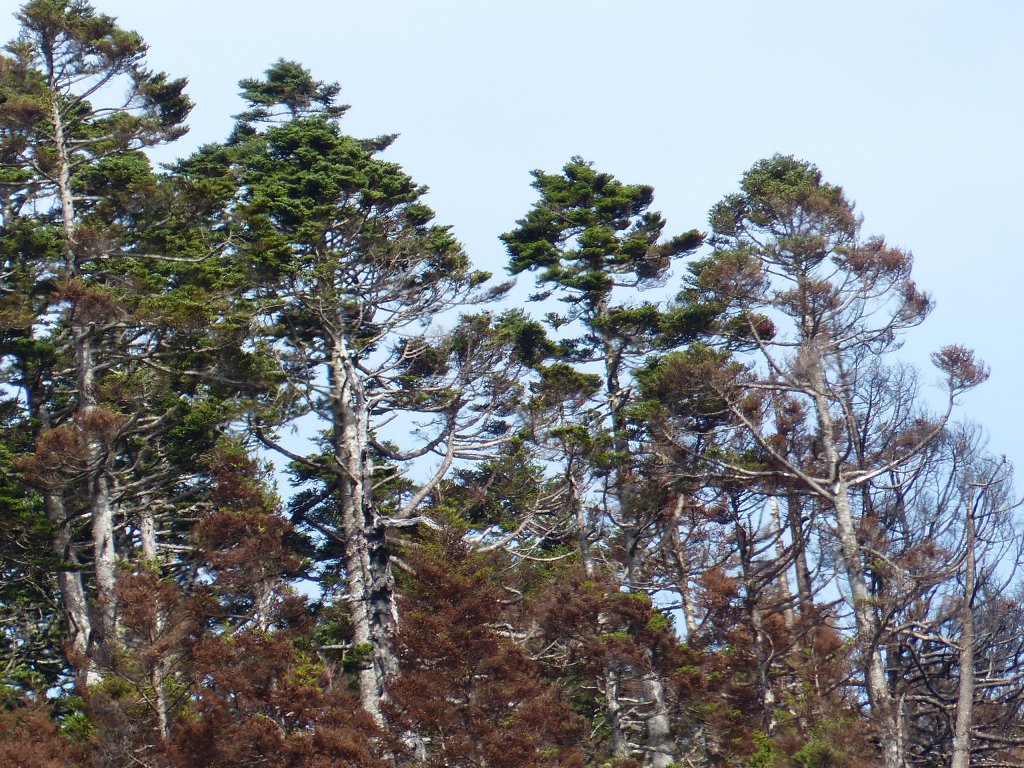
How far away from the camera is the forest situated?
71.7 feet

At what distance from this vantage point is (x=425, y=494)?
27.5 meters

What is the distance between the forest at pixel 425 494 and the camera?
21859 millimetres

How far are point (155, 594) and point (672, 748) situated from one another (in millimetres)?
10775

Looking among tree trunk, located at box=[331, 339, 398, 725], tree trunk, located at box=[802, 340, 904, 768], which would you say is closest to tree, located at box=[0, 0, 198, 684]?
tree trunk, located at box=[331, 339, 398, 725]

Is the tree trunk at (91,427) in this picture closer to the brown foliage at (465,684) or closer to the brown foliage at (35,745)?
the brown foliage at (35,745)

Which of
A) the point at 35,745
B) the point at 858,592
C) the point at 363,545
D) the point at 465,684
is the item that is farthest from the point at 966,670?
the point at 35,745

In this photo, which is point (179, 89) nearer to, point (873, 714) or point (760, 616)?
point (760, 616)

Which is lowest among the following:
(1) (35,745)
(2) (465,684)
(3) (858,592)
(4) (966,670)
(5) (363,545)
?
(4) (966,670)

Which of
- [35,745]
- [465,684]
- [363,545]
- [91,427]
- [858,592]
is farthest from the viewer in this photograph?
[363,545]

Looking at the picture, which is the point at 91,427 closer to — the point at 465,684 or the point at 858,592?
the point at 465,684

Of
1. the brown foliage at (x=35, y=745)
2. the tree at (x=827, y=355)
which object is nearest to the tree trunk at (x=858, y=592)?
the tree at (x=827, y=355)

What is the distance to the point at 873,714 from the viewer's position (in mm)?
23391

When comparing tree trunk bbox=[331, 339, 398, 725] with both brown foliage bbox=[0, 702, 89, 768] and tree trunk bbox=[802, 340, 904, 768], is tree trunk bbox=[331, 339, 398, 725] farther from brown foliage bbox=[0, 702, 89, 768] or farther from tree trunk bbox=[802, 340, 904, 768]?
tree trunk bbox=[802, 340, 904, 768]

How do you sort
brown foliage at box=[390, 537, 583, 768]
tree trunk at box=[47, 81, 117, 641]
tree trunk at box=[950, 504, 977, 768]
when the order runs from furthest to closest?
tree trunk at box=[950, 504, 977, 768]
tree trunk at box=[47, 81, 117, 641]
brown foliage at box=[390, 537, 583, 768]
